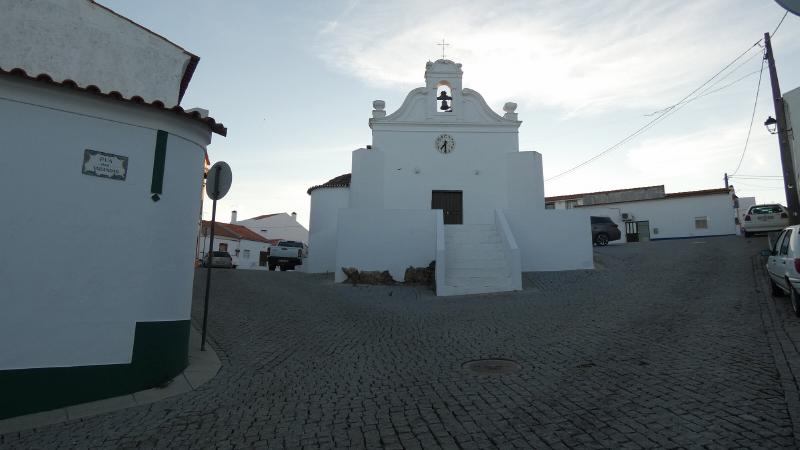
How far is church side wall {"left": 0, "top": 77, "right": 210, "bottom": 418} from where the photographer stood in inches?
185

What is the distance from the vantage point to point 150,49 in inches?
448

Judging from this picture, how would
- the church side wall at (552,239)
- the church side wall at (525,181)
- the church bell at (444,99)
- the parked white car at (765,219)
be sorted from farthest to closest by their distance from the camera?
the parked white car at (765,219)
the church bell at (444,99)
the church side wall at (525,181)
the church side wall at (552,239)

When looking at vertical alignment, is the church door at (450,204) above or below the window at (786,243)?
above

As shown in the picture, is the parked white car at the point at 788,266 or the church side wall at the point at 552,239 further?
the church side wall at the point at 552,239

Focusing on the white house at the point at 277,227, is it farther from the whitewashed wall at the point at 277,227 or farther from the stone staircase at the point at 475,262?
the stone staircase at the point at 475,262

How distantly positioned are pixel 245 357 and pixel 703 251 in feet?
60.0

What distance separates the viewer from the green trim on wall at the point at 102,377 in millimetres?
4570

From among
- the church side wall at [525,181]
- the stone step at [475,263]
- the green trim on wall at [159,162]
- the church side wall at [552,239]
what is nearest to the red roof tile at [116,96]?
the green trim on wall at [159,162]

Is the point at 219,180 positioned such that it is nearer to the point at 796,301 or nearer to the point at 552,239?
the point at 796,301

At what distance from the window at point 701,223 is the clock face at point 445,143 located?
2546cm

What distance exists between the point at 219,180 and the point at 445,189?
1270cm

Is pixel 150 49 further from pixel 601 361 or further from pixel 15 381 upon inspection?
pixel 601 361

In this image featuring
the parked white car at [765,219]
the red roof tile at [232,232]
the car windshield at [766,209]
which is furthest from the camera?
the red roof tile at [232,232]

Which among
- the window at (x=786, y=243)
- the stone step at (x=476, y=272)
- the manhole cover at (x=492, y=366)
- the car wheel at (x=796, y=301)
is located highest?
the window at (x=786, y=243)
